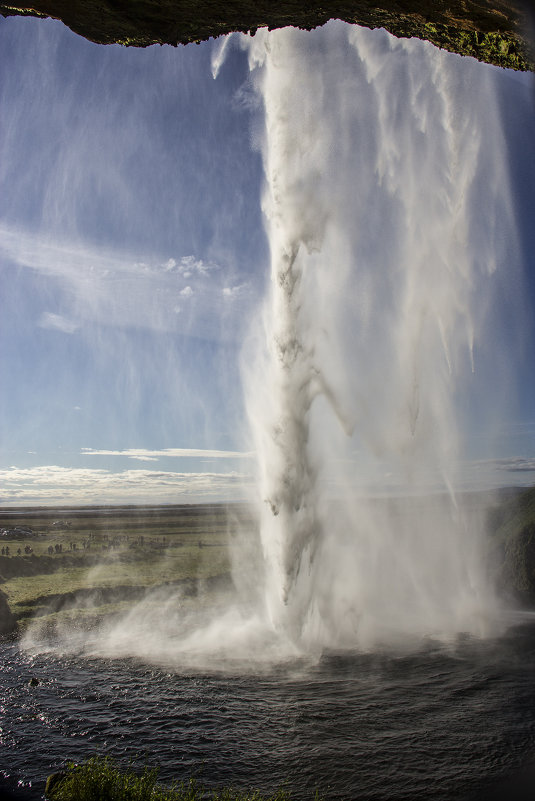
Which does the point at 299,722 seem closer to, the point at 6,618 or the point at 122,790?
the point at 122,790


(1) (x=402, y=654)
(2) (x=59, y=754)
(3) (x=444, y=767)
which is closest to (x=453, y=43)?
(3) (x=444, y=767)

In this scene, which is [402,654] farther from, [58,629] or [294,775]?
[58,629]

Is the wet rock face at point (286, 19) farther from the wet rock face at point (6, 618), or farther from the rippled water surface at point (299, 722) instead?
the wet rock face at point (6, 618)

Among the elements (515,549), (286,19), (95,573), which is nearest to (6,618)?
(95,573)

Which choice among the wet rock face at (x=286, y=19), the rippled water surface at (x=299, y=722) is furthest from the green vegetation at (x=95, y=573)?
the wet rock face at (x=286, y=19)

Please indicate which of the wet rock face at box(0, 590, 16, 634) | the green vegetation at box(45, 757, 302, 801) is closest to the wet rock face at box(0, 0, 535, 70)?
the green vegetation at box(45, 757, 302, 801)
